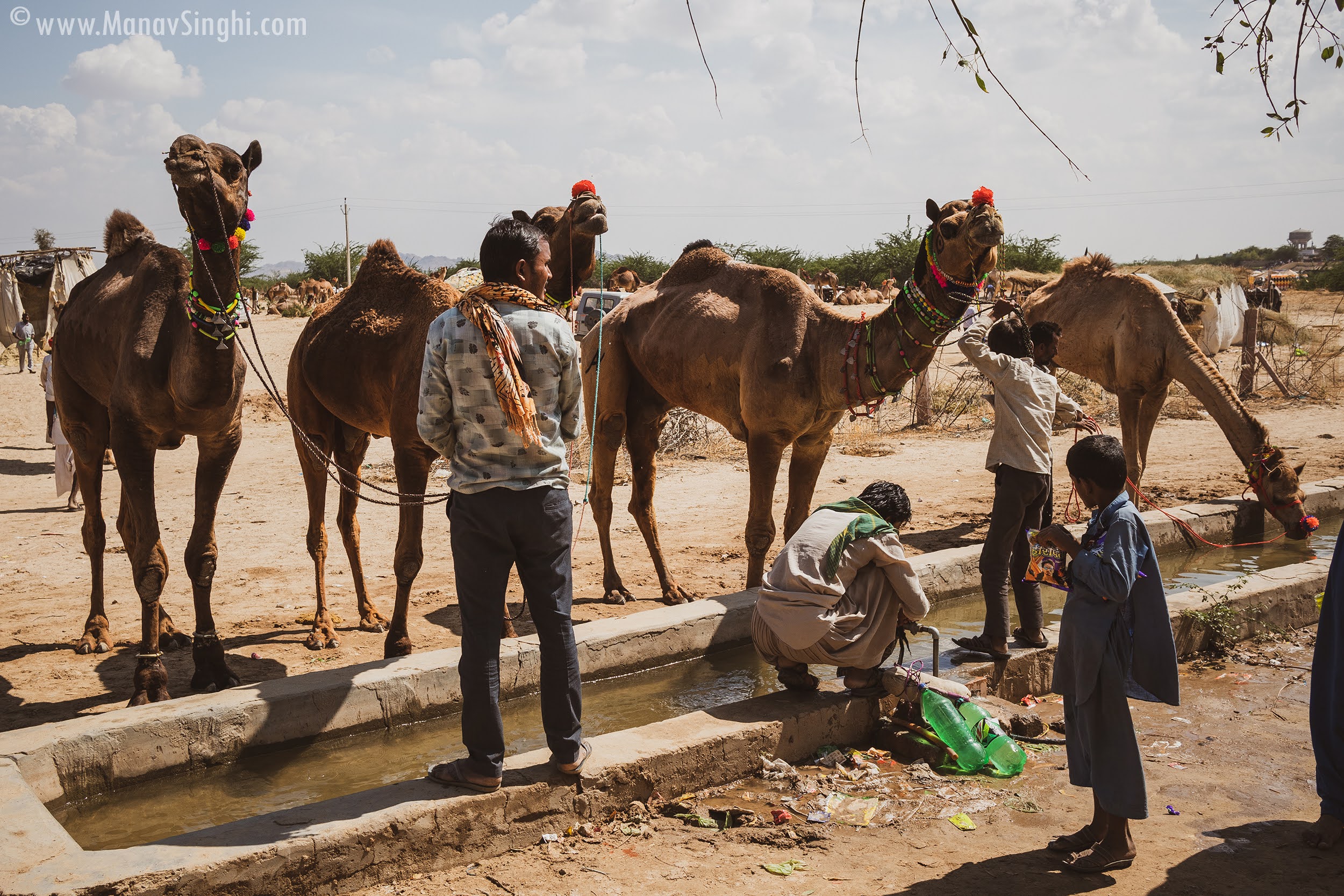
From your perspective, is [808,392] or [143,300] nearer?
[143,300]

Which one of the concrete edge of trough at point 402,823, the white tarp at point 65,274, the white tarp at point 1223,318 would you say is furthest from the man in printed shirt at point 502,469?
the white tarp at point 1223,318

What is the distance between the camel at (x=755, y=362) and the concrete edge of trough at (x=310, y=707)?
1130 mm

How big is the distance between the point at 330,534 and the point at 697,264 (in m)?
4.20

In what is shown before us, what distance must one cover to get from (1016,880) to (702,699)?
2346 mm

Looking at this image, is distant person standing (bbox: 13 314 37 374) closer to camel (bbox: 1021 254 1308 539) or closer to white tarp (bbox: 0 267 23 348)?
white tarp (bbox: 0 267 23 348)

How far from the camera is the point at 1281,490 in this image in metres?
8.88

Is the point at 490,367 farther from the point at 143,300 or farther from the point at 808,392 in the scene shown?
the point at 808,392

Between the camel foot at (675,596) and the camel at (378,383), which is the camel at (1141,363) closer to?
the camel foot at (675,596)

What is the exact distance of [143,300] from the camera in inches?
212

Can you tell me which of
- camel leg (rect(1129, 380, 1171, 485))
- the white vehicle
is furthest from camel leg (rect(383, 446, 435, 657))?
the white vehicle

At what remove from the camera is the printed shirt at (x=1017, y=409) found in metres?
5.36

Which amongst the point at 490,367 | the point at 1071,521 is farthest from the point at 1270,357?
the point at 490,367

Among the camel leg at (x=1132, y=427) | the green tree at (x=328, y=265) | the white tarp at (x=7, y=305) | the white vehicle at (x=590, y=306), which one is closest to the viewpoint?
the camel leg at (x=1132, y=427)

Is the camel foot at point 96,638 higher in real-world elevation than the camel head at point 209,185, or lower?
lower
